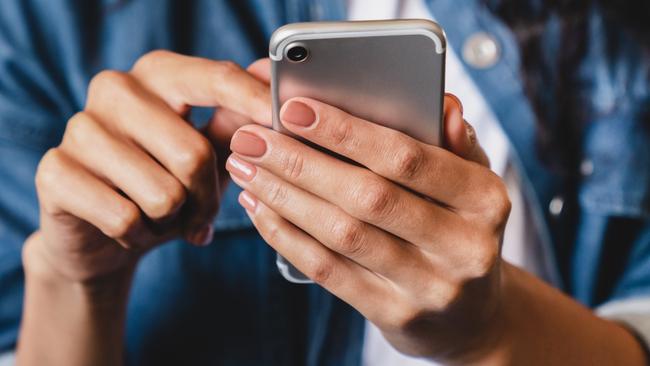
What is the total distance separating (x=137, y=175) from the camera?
0.44m

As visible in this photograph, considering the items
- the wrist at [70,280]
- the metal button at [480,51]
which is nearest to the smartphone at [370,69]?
the wrist at [70,280]

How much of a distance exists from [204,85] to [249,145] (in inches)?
3.9

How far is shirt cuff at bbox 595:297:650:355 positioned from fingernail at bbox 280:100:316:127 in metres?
0.45

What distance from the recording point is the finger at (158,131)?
0.44 meters

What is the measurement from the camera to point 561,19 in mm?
767

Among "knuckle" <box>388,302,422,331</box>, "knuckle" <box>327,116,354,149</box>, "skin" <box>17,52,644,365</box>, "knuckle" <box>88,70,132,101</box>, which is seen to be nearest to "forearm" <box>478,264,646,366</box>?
"skin" <box>17,52,644,365</box>

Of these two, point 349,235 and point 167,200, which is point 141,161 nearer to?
point 167,200

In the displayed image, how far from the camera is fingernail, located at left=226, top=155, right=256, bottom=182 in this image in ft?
1.25

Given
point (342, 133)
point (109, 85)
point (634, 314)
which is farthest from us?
point (634, 314)

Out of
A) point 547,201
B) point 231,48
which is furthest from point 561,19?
point 231,48

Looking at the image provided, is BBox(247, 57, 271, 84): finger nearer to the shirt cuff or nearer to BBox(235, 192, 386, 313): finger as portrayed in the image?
BBox(235, 192, 386, 313): finger

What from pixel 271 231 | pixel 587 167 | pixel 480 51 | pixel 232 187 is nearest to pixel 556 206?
pixel 587 167

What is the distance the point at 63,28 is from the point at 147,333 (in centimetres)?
34

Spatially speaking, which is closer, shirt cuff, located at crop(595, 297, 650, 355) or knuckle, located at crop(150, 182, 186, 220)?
knuckle, located at crop(150, 182, 186, 220)
